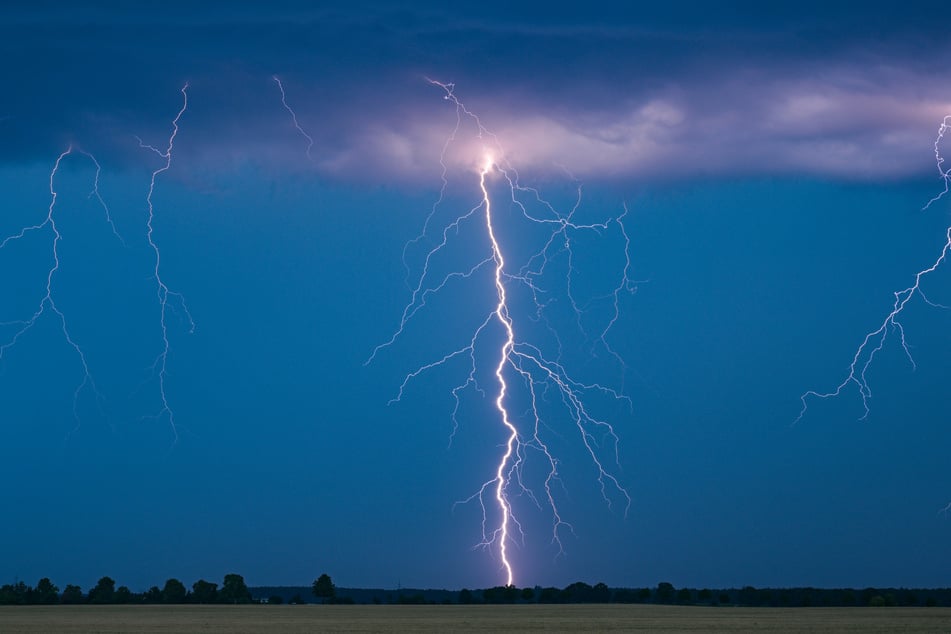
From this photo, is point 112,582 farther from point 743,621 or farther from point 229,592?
point 743,621

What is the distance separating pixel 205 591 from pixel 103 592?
6.35 m

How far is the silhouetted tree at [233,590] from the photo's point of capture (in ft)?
263

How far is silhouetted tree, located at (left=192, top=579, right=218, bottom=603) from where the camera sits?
262ft

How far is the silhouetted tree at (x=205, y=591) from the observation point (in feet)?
262

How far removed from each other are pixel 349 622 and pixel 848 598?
43.3 m

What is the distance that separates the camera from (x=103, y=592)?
77.8 metres

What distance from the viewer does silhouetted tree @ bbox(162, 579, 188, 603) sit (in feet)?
253

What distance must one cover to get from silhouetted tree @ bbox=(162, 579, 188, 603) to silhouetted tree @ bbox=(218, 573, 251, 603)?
107 inches

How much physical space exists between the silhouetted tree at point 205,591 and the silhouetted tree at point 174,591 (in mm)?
1355

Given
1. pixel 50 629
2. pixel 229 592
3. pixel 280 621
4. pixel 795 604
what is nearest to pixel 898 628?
pixel 280 621

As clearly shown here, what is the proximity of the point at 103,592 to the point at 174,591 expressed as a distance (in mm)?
4363

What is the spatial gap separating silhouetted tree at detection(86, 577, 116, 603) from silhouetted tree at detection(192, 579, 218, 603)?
16.6 feet

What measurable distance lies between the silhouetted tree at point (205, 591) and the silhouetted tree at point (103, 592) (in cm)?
507

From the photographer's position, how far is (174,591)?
77.9 m
